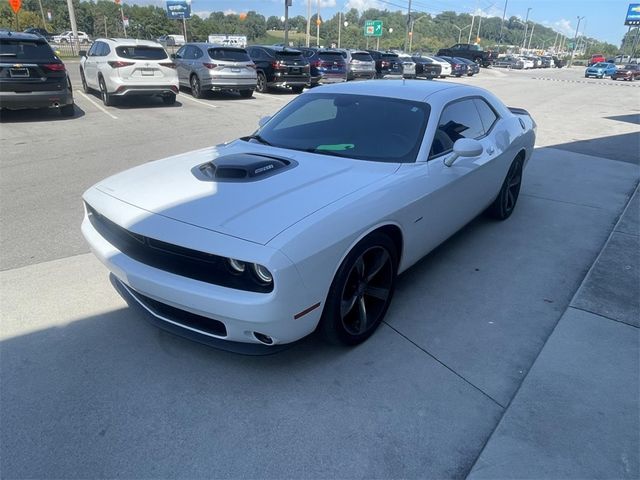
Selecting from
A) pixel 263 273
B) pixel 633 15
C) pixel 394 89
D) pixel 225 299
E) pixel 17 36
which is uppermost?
pixel 633 15

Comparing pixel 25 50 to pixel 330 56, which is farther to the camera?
pixel 330 56

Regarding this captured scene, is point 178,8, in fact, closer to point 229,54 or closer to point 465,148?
point 229,54

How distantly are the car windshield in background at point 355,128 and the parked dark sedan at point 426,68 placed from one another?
2542 centimetres

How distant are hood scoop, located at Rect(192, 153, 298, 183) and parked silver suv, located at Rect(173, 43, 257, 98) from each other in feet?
39.9

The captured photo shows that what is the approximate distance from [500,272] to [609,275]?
36.3 inches

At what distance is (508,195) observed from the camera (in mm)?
5238

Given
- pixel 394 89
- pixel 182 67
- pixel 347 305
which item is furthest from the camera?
pixel 182 67

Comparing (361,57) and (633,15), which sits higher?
(633,15)

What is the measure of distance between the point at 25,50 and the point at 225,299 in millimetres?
9720

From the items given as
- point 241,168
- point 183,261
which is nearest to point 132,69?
point 241,168

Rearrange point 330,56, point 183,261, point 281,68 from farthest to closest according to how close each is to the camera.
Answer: point 330,56 → point 281,68 → point 183,261

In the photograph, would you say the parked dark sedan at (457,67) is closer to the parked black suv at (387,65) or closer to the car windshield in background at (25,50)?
the parked black suv at (387,65)

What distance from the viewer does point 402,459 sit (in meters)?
2.20

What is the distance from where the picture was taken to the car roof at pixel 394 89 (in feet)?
12.6
